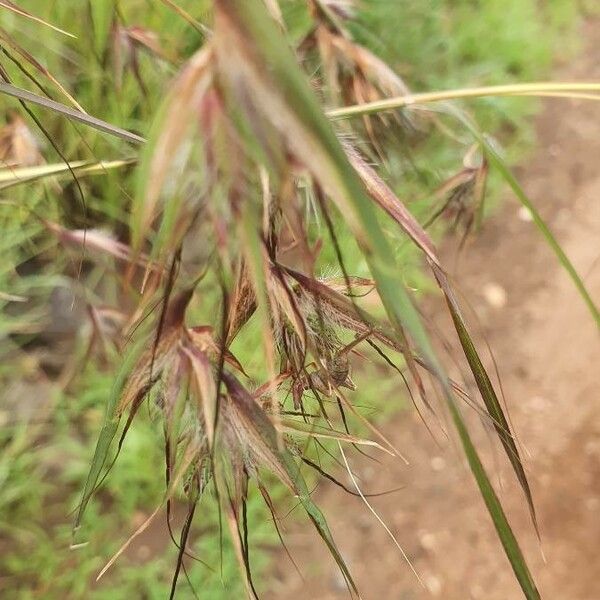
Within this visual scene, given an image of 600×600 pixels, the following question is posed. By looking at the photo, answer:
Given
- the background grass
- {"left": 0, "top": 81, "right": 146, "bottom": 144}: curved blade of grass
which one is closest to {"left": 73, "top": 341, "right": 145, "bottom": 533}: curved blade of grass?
{"left": 0, "top": 81, "right": 146, "bottom": 144}: curved blade of grass

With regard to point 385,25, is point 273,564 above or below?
below

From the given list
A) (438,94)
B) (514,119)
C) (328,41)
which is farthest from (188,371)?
(514,119)

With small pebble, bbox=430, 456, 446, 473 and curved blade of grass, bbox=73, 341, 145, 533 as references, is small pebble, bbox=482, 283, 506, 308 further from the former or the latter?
curved blade of grass, bbox=73, 341, 145, 533

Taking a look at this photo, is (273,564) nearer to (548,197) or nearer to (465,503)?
(465,503)

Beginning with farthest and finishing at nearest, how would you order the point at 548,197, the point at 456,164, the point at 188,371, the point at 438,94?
the point at 548,197 < the point at 456,164 < the point at 438,94 < the point at 188,371

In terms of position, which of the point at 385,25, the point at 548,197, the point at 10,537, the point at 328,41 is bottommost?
the point at 10,537

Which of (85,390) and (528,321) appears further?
(528,321)

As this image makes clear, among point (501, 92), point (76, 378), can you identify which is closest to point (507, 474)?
point (76, 378)

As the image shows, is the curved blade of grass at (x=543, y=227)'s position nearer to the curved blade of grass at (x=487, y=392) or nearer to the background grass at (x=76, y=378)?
the curved blade of grass at (x=487, y=392)
